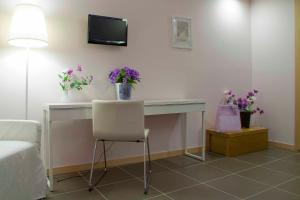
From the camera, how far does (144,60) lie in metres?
2.96

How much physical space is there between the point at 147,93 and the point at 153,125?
40cm

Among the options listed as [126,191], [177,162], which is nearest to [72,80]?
[126,191]

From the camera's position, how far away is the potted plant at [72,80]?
2.44 meters

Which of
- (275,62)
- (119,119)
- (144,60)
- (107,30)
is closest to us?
→ (119,119)

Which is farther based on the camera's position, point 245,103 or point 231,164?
point 245,103

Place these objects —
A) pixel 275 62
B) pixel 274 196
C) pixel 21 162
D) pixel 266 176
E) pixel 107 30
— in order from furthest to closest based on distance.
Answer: pixel 275 62, pixel 107 30, pixel 266 176, pixel 274 196, pixel 21 162

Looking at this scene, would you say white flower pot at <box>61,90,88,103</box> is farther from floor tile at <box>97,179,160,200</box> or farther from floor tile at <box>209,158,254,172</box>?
floor tile at <box>209,158,254,172</box>

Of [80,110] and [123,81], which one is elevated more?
[123,81]

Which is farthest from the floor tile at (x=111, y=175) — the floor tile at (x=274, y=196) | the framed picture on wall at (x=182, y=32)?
the framed picture on wall at (x=182, y=32)

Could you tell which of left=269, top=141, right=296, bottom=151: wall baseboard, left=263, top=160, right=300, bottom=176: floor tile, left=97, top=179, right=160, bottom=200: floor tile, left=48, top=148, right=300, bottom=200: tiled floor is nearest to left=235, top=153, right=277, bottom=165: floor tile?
left=48, top=148, right=300, bottom=200: tiled floor

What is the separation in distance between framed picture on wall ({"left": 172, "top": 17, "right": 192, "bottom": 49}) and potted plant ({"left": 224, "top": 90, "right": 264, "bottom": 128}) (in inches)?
39.0

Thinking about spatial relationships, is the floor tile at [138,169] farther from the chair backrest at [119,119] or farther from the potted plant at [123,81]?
the potted plant at [123,81]

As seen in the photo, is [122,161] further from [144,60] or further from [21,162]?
[21,162]

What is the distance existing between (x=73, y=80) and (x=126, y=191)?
1.24 m
